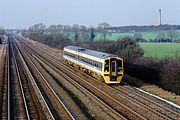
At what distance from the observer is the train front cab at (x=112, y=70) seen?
89.7 ft

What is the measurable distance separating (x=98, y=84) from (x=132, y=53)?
17560 millimetres

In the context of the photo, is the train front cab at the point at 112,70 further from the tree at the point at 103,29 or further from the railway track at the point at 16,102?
the tree at the point at 103,29

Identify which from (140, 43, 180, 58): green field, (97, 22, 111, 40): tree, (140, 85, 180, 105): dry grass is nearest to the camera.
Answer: (140, 85, 180, 105): dry grass

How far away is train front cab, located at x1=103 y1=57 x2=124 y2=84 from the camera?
2734 centimetres

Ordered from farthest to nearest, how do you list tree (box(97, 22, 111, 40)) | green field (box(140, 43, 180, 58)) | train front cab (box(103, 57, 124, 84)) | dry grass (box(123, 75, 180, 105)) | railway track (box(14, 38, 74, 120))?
tree (box(97, 22, 111, 40)), green field (box(140, 43, 180, 58)), train front cab (box(103, 57, 124, 84)), dry grass (box(123, 75, 180, 105)), railway track (box(14, 38, 74, 120))

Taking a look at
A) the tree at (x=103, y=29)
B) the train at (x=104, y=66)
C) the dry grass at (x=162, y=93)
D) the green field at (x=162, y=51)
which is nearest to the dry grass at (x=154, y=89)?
the dry grass at (x=162, y=93)

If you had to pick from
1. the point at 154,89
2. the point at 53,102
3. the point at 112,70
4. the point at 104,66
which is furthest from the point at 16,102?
the point at 154,89

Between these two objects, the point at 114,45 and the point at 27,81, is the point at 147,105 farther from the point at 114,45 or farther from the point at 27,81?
the point at 114,45

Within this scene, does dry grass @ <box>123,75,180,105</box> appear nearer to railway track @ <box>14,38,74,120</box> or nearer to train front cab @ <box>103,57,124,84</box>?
train front cab @ <box>103,57,124,84</box>

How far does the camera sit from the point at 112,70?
89.9ft

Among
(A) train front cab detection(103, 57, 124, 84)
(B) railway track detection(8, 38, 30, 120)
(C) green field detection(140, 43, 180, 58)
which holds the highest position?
(A) train front cab detection(103, 57, 124, 84)

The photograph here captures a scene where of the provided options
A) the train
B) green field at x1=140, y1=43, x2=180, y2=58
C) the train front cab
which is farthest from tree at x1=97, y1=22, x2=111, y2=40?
the train front cab

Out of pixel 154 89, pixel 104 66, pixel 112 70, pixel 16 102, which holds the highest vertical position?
pixel 104 66

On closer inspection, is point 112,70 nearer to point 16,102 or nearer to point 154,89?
point 154,89
